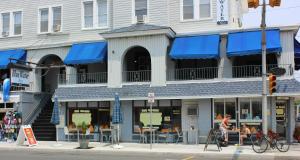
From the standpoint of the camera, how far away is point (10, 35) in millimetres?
36781

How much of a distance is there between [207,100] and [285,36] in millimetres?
5973

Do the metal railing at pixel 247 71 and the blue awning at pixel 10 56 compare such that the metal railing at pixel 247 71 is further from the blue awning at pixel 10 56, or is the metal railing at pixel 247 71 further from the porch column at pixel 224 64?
the blue awning at pixel 10 56

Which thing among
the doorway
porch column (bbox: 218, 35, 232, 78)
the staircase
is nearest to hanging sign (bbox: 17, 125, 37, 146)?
the staircase

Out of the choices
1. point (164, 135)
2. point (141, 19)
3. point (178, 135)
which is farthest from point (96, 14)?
point (178, 135)

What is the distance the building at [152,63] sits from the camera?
1107 inches

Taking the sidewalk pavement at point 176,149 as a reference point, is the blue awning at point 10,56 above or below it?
above

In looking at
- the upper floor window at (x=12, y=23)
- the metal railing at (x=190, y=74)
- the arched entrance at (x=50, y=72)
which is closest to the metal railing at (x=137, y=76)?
the metal railing at (x=190, y=74)

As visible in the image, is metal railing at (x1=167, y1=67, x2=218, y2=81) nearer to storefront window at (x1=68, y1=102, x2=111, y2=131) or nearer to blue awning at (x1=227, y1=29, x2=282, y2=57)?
blue awning at (x1=227, y1=29, x2=282, y2=57)

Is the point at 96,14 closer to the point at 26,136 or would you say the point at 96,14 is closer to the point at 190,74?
the point at 190,74

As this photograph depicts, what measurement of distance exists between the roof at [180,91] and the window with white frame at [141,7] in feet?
17.0

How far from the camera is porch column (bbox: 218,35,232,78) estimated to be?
96.5ft

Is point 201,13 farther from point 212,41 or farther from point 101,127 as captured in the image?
point 101,127

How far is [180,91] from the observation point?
28906mm

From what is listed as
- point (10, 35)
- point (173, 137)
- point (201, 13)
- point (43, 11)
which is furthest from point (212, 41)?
point (10, 35)
